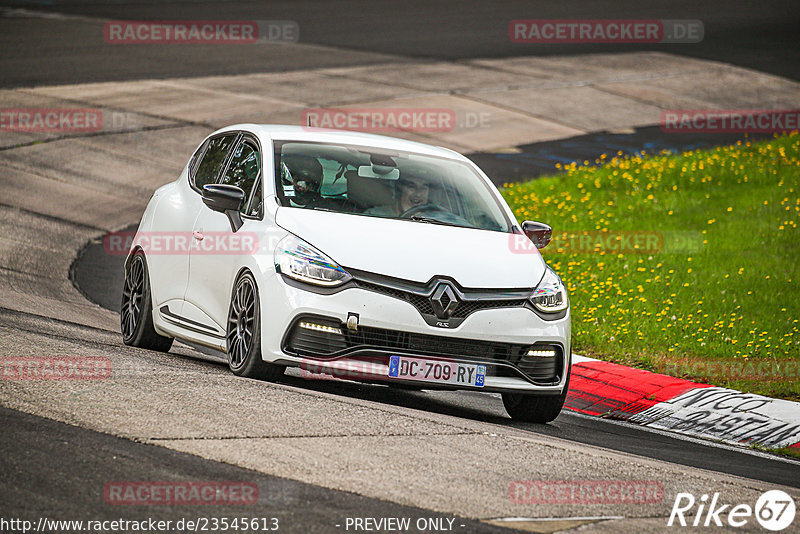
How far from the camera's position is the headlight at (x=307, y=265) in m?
7.84

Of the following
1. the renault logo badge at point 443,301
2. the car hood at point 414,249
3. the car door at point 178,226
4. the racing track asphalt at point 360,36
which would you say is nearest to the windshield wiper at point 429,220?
the car hood at point 414,249

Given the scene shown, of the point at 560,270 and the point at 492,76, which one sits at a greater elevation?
the point at 492,76

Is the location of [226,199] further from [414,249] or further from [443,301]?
[443,301]

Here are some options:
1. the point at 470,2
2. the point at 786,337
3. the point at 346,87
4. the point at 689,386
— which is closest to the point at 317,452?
the point at 689,386

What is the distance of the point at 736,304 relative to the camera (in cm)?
1262

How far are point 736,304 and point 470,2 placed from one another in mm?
30052

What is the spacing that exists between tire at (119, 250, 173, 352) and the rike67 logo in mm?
4852

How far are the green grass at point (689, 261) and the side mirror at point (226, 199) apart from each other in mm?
3999

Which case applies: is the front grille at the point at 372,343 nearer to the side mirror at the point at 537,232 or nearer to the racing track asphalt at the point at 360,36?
the side mirror at the point at 537,232

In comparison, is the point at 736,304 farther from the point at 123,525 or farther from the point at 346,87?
the point at 346,87

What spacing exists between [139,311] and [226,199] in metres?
1.84

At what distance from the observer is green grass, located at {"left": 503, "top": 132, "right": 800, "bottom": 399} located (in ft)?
36.8

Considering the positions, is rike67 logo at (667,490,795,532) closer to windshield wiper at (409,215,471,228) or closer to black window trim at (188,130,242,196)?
windshield wiper at (409,215,471,228)

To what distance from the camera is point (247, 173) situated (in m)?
9.20
